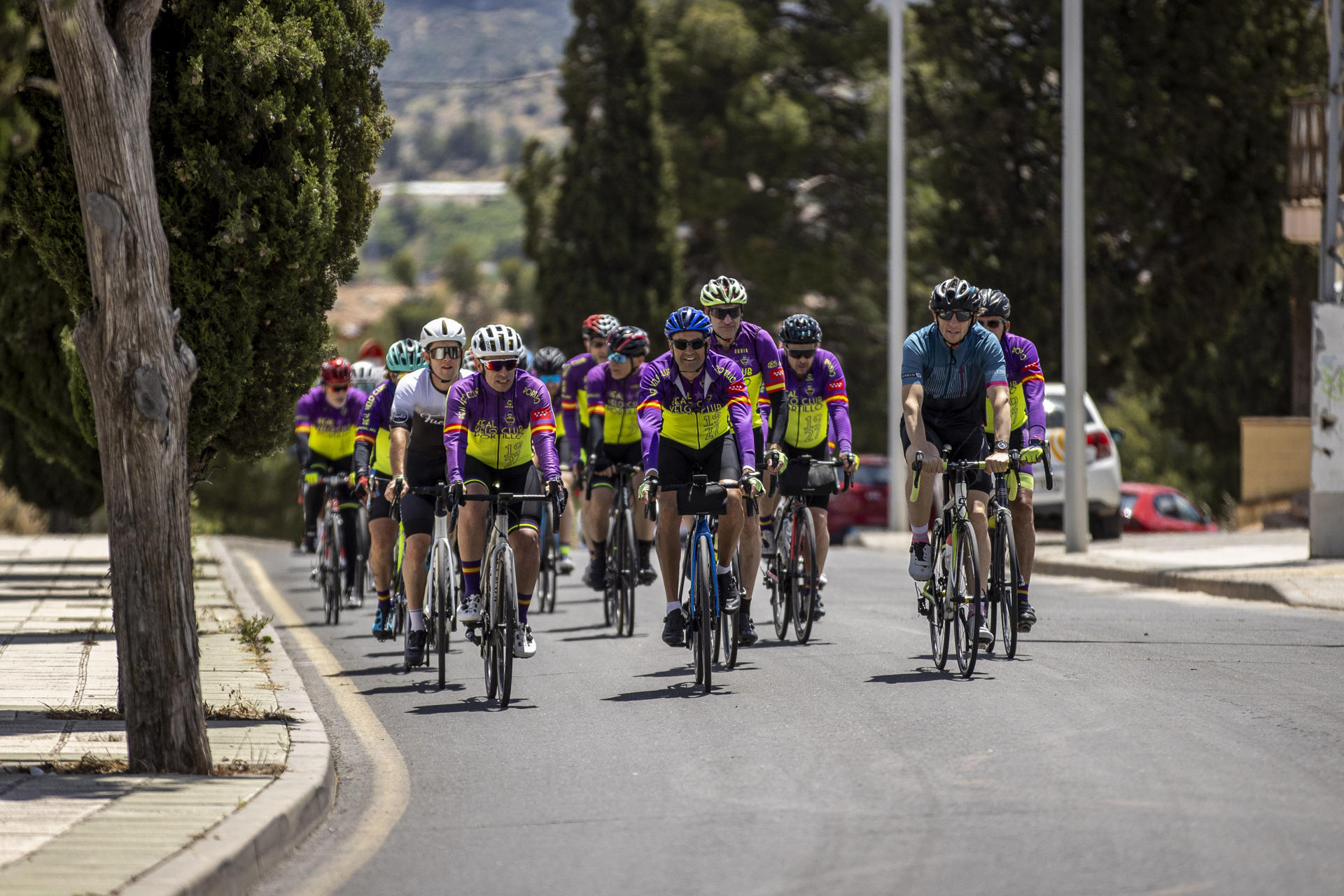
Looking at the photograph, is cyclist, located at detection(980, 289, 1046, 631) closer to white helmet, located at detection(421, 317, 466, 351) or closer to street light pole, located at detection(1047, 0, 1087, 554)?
white helmet, located at detection(421, 317, 466, 351)

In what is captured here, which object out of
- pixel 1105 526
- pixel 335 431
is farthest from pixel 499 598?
pixel 1105 526

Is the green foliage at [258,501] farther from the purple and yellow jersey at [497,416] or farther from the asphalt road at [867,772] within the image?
the purple and yellow jersey at [497,416]

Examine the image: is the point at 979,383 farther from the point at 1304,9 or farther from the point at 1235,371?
the point at 1235,371

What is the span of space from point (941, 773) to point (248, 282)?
606cm

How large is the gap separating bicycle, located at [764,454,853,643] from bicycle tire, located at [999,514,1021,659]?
1.52 meters

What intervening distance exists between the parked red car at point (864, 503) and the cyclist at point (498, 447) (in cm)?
2223

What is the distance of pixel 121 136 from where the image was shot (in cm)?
775

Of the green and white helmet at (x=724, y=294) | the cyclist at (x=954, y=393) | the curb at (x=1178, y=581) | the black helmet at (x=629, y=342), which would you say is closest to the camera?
the cyclist at (x=954, y=393)

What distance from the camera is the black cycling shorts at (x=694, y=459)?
10.6m

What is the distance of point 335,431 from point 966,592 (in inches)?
297

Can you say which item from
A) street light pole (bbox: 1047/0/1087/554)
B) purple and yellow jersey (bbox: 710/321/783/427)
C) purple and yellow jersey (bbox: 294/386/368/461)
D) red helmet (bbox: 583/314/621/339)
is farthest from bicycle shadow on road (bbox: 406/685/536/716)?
street light pole (bbox: 1047/0/1087/554)

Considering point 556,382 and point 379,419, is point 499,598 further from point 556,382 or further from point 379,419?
point 556,382

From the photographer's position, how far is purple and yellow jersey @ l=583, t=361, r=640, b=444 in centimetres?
1424

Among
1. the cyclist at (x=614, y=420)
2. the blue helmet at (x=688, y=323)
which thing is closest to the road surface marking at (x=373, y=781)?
the cyclist at (x=614, y=420)
